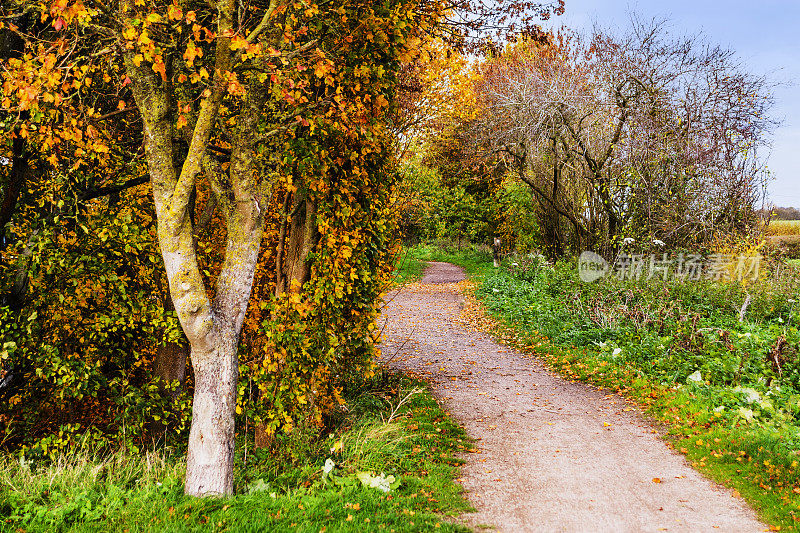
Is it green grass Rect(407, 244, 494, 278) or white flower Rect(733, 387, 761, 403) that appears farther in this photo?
green grass Rect(407, 244, 494, 278)

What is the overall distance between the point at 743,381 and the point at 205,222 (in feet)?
24.9

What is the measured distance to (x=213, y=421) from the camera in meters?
4.62

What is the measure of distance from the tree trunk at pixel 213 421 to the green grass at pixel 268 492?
19 centimetres

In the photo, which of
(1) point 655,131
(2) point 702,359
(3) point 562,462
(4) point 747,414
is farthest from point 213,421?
(1) point 655,131

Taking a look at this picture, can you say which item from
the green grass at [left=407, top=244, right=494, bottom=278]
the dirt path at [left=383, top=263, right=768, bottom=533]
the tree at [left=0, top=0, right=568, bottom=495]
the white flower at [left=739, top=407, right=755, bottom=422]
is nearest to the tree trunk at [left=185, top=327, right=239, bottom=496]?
the tree at [left=0, top=0, right=568, bottom=495]

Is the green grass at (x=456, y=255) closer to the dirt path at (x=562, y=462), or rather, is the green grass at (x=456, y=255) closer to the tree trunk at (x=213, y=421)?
the dirt path at (x=562, y=462)

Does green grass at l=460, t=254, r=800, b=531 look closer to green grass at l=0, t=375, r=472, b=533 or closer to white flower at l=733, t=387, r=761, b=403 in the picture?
white flower at l=733, t=387, r=761, b=403

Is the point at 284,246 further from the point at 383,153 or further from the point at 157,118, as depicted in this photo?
the point at 157,118

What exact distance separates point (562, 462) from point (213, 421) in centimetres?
370

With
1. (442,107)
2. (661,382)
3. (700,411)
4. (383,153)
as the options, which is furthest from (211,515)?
(442,107)

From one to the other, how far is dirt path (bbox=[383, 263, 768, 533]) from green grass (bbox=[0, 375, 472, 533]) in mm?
471

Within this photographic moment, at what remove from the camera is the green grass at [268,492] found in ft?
13.2

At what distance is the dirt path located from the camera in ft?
14.4

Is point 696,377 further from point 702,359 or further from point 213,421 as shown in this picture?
point 213,421
